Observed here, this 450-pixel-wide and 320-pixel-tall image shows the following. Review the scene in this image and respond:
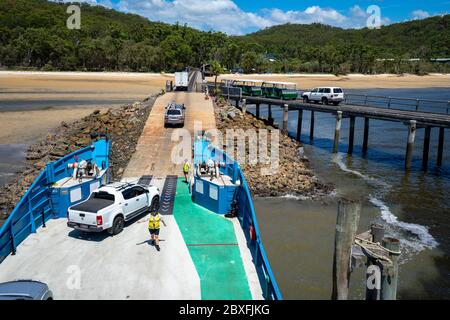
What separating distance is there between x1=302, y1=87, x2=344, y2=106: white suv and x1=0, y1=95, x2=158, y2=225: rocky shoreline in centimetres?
1613

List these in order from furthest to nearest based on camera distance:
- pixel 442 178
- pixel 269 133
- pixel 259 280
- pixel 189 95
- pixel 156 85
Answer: pixel 156 85 < pixel 189 95 < pixel 269 133 < pixel 442 178 < pixel 259 280

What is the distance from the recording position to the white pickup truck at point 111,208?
13.3 metres

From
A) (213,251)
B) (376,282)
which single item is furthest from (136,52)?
(376,282)

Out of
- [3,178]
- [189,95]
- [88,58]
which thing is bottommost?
[3,178]

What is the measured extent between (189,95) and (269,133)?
49.3 ft

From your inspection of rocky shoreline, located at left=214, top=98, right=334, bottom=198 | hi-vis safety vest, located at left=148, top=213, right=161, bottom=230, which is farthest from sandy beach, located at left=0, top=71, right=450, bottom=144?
hi-vis safety vest, located at left=148, top=213, right=161, bottom=230

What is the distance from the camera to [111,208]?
1373 cm

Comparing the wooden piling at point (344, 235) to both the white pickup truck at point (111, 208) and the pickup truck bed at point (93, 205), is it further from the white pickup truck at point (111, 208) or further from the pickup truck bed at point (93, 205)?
the pickup truck bed at point (93, 205)

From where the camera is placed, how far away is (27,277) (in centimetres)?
1143

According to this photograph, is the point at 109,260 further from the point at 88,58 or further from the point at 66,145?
the point at 88,58

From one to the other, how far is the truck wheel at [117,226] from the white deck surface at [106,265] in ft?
0.62

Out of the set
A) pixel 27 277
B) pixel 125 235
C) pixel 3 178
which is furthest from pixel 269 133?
Answer: pixel 27 277

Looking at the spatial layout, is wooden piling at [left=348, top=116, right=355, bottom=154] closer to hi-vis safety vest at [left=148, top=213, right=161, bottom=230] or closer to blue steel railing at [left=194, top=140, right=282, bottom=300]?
blue steel railing at [left=194, top=140, right=282, bottom=300]

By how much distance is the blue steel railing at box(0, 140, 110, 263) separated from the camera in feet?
41.2
